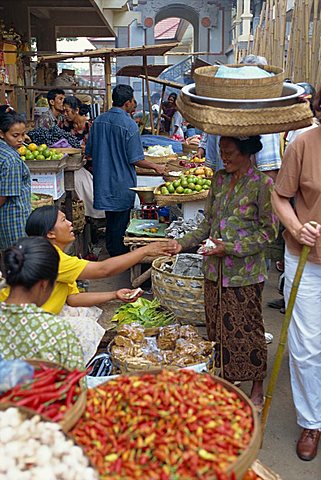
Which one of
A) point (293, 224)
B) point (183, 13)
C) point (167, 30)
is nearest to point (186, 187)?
point (293, 224)

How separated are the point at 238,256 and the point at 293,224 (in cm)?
58

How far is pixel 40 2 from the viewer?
10398 millimetres

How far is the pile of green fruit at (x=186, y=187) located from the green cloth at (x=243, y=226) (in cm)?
233

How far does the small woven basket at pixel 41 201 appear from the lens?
216 inches

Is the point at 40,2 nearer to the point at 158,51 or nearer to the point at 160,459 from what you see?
the point at 158,51

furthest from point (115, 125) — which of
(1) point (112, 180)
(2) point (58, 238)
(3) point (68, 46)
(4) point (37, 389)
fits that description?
(3) point (68, 46)

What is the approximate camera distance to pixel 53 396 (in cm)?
209

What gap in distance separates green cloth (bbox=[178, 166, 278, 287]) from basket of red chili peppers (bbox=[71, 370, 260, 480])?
143cm

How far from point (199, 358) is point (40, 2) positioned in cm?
860

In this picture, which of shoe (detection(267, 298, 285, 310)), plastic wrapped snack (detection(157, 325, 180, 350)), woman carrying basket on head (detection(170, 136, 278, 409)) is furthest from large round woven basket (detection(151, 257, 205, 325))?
shoe (detection(267, 298, 285, 310))

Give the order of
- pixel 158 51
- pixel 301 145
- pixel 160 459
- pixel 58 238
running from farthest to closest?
1. pixel 158 51
2. pixel 58 238
3. pixel 301 145
4. pixel 160 459

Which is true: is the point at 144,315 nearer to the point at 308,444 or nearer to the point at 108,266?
the point at 108,266

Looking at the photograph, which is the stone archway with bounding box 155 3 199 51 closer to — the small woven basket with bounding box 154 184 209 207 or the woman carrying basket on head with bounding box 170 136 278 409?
the small woven basket with bounding box 154 184 209 207

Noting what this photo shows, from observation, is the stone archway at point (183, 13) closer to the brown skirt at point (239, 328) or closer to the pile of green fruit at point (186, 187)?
the pile of green fruit at point (186, 187)
